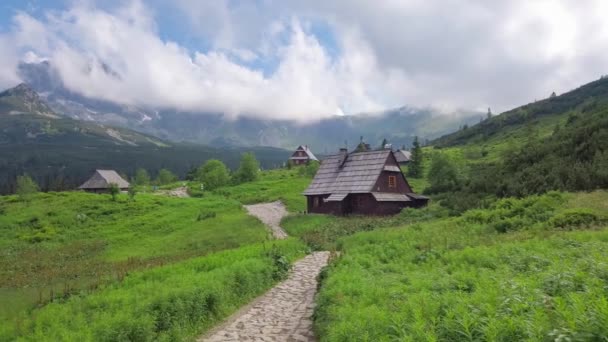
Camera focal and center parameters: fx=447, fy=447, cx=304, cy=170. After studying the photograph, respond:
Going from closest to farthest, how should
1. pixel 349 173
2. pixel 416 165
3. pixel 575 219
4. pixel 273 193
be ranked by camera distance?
pixel 575 219
pixel 349 173
pixel 273 193
pixel 416 165

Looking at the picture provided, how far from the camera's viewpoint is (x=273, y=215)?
48.9 meters

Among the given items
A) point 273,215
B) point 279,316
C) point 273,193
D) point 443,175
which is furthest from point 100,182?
point 279,316

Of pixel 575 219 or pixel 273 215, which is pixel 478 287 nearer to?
pixel 575 219

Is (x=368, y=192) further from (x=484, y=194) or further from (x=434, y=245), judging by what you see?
(x=434, y=245)

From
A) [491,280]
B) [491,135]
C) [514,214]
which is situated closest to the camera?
[491,280]

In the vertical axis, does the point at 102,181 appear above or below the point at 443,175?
above

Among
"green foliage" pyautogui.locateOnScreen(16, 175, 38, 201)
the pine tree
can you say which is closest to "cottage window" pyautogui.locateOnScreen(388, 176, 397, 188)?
the pine tree

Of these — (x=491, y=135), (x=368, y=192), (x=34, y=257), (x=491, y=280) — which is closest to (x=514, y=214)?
(x=491, y=280)

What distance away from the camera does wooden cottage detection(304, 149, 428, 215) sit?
47.3 metres

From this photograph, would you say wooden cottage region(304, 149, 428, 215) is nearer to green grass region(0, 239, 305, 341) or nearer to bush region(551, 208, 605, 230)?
bush region(551, 208, 605, 230)

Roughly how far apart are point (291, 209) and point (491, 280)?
152ft

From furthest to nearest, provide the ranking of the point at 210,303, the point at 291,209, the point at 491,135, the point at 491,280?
the point at 491,135
the point at 291,209
the point at 210,303
the point at 491,280

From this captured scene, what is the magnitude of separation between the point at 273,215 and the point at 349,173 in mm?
9910

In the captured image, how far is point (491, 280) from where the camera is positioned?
10.5 metres
